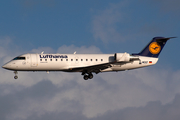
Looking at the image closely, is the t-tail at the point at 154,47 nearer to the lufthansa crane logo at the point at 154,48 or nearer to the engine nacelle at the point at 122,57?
the lufthansa crane logo at the point at 154,48

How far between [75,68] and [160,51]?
15.1 m

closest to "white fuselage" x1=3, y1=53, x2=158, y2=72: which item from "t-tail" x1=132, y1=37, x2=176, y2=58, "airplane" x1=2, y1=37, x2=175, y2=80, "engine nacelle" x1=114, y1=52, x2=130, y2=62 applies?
"airplane" x1=2, y1=37, x2=175, y2=80

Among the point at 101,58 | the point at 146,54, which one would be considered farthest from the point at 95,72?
the point at 146,54

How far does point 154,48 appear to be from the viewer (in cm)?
5281

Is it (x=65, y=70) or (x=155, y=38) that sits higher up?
(x=155, y=38)

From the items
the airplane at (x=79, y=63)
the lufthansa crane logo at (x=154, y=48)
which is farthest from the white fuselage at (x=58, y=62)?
the lufthansa crane logo at (x=154, y=48)

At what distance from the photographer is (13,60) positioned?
158 ft

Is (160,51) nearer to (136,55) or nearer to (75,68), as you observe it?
(136,55)

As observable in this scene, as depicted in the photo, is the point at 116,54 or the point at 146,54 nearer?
the point at 116,54

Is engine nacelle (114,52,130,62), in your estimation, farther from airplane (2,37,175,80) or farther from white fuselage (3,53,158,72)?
white fuselage (3,53,158,72)

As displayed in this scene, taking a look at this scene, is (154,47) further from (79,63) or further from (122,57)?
(79,63)

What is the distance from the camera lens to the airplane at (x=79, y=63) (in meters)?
47.5

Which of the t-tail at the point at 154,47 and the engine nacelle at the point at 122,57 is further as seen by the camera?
the t-tail at the point at 154,47

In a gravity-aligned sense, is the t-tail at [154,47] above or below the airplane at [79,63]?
above
